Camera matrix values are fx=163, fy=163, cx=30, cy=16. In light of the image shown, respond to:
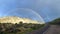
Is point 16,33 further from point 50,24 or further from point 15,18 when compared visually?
point 50,24

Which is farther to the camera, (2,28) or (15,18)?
(15,18)

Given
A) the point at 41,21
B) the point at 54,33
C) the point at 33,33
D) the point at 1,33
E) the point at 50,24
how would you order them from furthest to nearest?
the point at 50,24
the point at 41,21
the point at 54,33
the point at 33,33
the point at 1,33

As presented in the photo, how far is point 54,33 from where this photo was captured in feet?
25.7

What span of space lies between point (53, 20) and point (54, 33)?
10.3ft

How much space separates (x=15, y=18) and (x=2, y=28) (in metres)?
3.45

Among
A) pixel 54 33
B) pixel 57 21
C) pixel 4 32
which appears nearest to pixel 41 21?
pixel 57 21

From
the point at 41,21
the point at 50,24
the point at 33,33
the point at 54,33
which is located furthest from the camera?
the point at 50,24

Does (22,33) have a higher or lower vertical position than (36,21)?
lower

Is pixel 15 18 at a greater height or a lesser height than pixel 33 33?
greater

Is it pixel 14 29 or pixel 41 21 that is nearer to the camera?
pixel 14 29

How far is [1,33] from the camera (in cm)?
595

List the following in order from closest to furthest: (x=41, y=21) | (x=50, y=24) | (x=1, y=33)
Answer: (x=1, y=33)
(x=41, y=21)
(x=50, y=24)

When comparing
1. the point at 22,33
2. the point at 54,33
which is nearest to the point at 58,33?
the point at 54,33

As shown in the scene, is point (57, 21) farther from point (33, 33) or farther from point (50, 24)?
point (33, 33)
